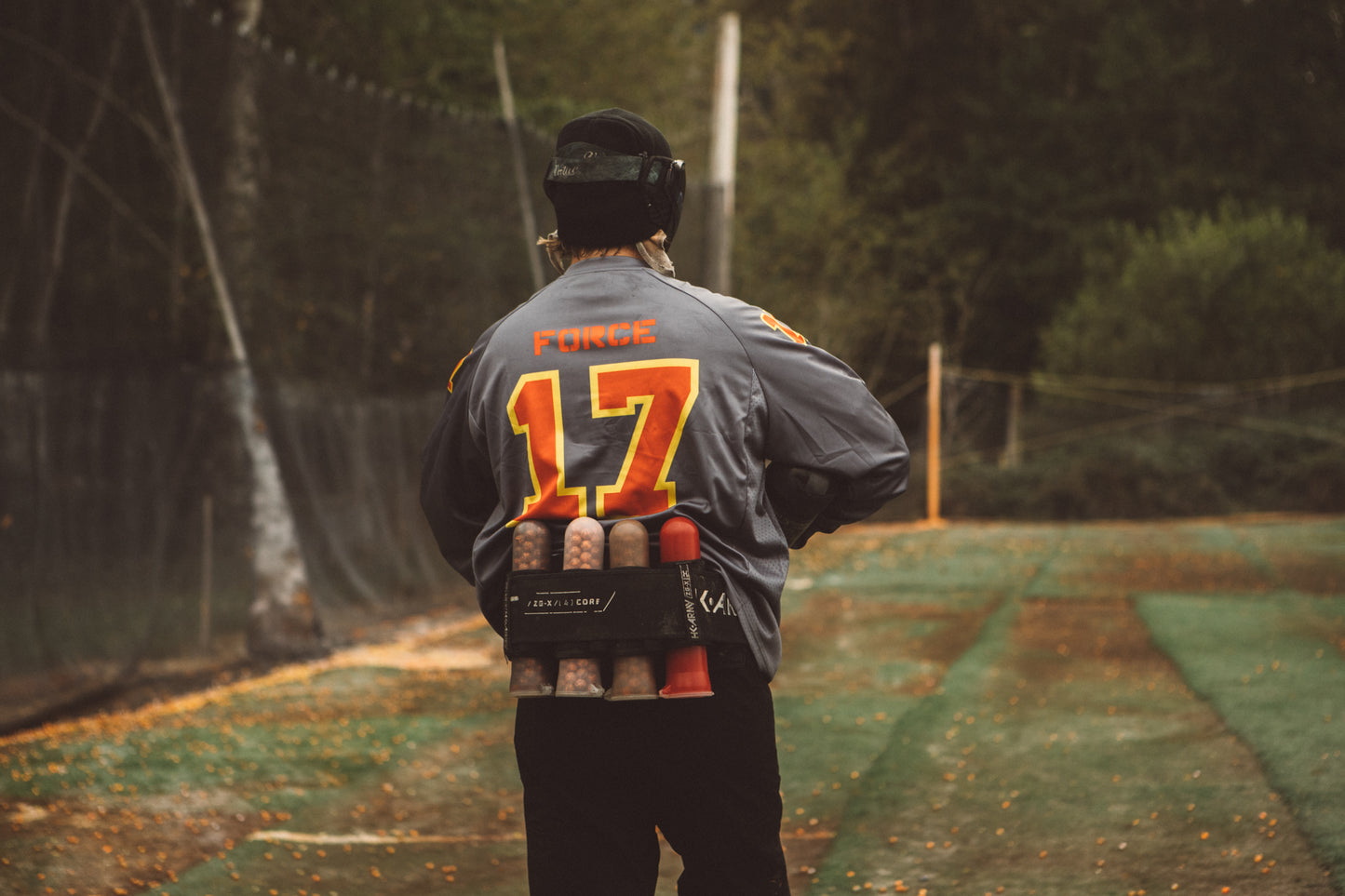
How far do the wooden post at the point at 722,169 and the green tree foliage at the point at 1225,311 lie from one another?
1106 centimetres

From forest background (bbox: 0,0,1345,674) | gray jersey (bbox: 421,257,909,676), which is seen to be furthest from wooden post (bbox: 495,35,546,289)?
gray jersey (bbox: 421,257,909,676)

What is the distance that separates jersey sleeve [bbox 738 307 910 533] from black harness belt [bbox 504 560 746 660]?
28cm

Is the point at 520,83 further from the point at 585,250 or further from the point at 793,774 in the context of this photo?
the point at 585,250

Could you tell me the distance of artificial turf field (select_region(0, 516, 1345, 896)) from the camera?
433cm

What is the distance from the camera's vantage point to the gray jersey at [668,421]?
233 cm

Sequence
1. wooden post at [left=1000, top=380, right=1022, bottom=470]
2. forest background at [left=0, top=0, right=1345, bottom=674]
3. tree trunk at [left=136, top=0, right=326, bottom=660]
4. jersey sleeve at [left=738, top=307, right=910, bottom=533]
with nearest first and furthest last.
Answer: jersey sleeve at [left=738, top=307, right=910, bottom=533] < forest background at [left=0, top=0, right=1345, bottom=674] < tree trunk at [left=136, top=0, right=326, bottom=660] < wooden post at [left=1000, top=380, right=1022, bottom=470]

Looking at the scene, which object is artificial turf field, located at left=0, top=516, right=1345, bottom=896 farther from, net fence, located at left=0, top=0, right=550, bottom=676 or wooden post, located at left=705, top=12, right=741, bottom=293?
wooden post, located at left=705, top=12, right=741, bottom=293

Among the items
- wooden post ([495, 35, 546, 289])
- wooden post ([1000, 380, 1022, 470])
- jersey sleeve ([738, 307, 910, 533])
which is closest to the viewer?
jersey sleeve ([738, 307, 910, 533])

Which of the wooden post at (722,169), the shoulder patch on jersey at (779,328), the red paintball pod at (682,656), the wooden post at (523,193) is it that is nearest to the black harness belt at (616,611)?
the red paintball pod at (682,656)

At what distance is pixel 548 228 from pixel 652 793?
358 inches

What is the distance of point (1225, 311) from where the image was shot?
72.9 feet

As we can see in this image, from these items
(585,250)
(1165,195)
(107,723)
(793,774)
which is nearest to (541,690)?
(585,250)

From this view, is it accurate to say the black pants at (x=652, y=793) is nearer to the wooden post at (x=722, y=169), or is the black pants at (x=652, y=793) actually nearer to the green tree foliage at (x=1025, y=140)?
the wooden post at (x=722, y=169)

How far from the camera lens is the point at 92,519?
6586 millimetres
